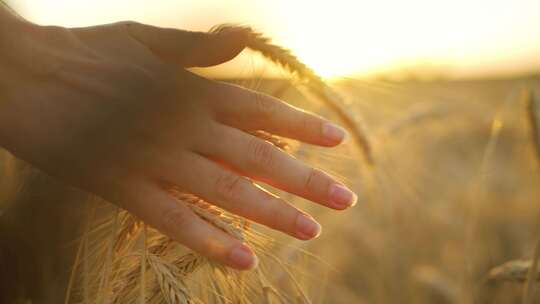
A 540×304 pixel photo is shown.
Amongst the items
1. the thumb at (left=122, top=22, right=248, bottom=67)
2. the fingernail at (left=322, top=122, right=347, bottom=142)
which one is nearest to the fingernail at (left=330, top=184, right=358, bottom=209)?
the fingernail at (left=322, top=122, right=347, bottom=142)

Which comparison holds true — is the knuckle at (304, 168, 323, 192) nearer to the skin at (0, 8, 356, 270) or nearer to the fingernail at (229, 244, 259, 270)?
the skin at (0, 8, 356, 270)

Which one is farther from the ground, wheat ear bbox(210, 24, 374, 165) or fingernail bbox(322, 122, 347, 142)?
wheat ear bbox(210, 24, 374, 165)

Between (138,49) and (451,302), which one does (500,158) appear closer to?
(451,302)

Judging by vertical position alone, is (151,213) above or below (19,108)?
below

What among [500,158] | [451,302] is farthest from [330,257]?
[500,158]

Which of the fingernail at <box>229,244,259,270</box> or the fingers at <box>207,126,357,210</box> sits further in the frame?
the fingers at <box>207,126,357,210</box>

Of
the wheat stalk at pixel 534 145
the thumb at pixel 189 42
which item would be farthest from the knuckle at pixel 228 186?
the wheat stalk at pixel 534 145
